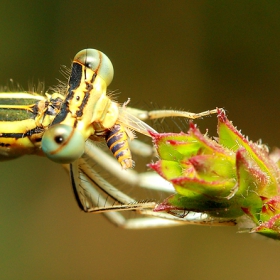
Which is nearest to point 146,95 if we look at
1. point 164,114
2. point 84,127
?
point 164,114

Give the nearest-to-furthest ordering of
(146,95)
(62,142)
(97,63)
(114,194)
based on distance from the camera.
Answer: (62,142)
(97,63)
(114,194)
(146,95)

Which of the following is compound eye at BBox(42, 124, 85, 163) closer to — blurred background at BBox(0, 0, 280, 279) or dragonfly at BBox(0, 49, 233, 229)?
dragonfly at BBox(0, 49, 233, 229)

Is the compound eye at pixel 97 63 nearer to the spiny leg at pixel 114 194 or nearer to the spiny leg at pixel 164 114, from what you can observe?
the spiny leg at pixel 164 114

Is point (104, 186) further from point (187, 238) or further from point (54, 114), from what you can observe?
point (187, 238)

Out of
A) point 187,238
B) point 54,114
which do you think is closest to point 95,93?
point 54,114

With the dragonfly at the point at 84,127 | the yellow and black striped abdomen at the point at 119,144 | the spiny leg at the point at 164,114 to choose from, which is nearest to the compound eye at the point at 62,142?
the dragonfly at the point at 84,127

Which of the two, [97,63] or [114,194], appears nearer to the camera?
[97,63]

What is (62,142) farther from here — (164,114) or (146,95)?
(146,95)
